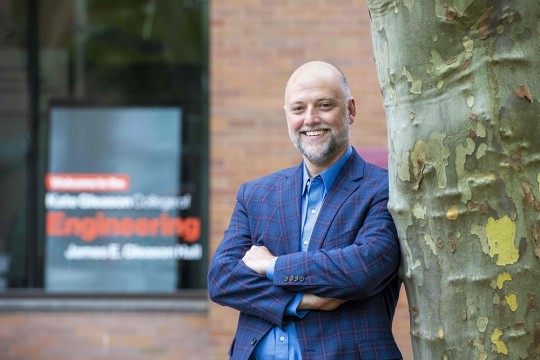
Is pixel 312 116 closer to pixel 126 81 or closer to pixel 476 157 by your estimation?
pixel 476 157

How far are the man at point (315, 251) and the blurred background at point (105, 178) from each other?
13.3ft

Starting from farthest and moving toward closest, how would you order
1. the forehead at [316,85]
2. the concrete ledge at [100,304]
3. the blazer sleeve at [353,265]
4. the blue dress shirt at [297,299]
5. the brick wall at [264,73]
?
the concrete ledge at [100,304]
the brick wall at [264,73]
the forehead at [316,85]
the blue dress shirt at [297,299]
the blazer sleeve at [353,265]

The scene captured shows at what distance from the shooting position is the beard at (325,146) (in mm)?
3217

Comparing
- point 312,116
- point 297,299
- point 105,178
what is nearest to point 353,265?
point 297,299

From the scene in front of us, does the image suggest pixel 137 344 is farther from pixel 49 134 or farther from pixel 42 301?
pixel 49 134

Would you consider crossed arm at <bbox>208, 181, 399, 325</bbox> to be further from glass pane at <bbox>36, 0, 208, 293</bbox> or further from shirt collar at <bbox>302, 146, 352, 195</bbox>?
glass pane at <bbox>36, 0, 208, 293</bbox>

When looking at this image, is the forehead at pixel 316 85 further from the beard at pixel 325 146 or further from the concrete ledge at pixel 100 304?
the concrete ledge at pixel 100 304

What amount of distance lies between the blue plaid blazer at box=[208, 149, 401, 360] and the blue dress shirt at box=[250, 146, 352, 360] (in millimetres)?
21

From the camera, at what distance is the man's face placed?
3.20 metres

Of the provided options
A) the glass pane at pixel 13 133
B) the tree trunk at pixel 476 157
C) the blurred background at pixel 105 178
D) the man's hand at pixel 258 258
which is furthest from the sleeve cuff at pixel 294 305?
the glass pane at pixel 13 133

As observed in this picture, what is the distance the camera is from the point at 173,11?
25.5 ft

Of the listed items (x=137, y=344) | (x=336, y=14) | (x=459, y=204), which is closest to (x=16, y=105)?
(x=137, y=344)

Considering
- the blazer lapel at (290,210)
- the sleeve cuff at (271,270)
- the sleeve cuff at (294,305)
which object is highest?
the blazer lapel at (290,210)

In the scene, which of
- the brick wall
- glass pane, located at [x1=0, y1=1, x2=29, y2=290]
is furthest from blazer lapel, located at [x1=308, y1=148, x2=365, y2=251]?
glass pane, located at [x1=0, y1=1, x2=29, y2=290]
